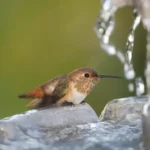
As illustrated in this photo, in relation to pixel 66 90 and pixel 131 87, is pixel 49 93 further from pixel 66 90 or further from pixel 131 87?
pixel 131 87

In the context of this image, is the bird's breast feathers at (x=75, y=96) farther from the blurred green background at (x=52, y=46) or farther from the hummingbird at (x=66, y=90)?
the blurred green background at (x=52, y=46)

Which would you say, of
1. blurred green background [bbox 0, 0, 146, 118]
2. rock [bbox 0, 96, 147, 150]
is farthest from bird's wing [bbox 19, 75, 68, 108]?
blurred green background [bbox 0, 0, 146, 118]

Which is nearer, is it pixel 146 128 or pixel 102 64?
pixel 146 128

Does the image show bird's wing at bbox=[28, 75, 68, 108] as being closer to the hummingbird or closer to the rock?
the hummingbird

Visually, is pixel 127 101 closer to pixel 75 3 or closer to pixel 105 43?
pixel 105 43

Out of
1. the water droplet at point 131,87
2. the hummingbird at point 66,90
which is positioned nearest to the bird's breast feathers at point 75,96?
the hummingbird at point 66,90

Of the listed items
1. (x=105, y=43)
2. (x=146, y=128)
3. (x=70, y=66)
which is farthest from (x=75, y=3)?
(x=146, y=128)
